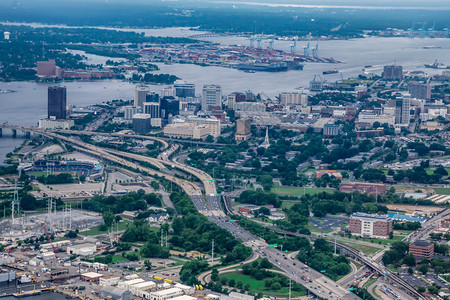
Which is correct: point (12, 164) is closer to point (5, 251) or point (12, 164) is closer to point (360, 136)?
point (5, 251)

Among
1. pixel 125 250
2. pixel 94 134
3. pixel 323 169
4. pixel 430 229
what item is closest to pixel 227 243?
pixel 125 250

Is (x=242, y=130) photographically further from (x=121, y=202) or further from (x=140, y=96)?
(x=121, y=202)

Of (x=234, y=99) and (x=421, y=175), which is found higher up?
(x=234, y=99)

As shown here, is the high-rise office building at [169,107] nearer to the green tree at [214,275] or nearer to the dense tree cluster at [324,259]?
the dense tree cluster at [324,259]

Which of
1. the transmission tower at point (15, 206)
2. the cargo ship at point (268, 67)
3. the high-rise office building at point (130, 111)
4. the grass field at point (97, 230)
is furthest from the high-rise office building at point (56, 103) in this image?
the cargo ship at point (268, 67)

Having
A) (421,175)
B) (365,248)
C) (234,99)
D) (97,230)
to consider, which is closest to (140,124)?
(234,99)

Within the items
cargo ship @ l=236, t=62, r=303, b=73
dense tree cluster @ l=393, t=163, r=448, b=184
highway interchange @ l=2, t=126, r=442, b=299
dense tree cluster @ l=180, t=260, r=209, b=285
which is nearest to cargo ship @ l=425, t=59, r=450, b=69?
cargo ship @ l=236, t=62, r=303, b=73

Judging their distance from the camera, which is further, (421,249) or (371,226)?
(371,226)
